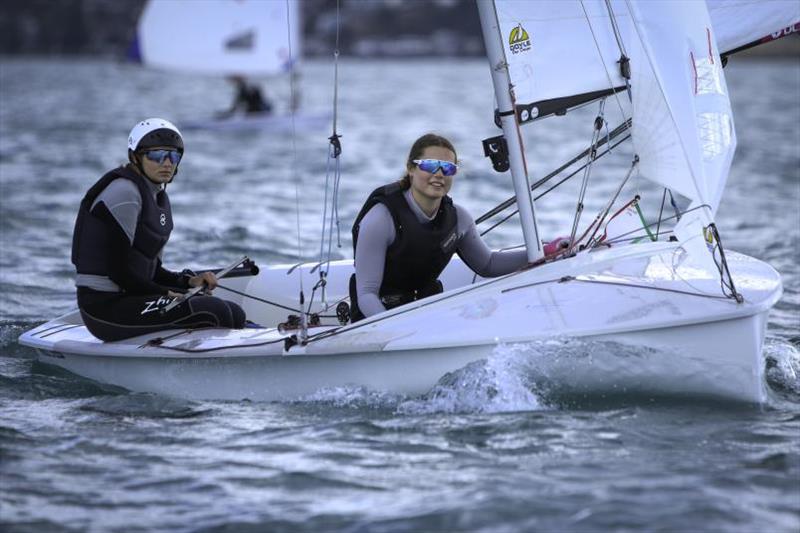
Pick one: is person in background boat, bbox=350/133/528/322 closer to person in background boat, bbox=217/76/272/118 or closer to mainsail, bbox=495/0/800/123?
mainsail, bbox=495/0/800/123

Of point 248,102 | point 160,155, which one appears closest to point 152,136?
point 160,155

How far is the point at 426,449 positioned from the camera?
4.55m

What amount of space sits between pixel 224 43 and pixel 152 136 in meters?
17.0

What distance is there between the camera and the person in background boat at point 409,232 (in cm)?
513

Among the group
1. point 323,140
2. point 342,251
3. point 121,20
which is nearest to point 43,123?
point 323,140

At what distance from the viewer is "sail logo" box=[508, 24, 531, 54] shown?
5.21 m

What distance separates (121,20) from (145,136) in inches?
3677

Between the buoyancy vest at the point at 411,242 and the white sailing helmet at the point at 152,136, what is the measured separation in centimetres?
84

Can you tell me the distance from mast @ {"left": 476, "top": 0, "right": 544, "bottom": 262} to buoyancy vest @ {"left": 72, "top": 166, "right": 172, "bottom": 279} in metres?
1.43

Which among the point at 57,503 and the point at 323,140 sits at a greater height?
the point at 323,140

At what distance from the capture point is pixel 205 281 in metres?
5.61

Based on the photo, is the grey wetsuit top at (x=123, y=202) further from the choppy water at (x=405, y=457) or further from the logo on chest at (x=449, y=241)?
the logo on chest at (x=449, y=241)

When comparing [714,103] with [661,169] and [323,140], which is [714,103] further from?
[323,140]

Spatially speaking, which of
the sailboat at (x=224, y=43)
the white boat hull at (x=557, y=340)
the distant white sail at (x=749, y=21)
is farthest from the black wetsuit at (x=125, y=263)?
the sailboat at (x=224, y=43)
